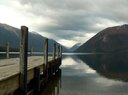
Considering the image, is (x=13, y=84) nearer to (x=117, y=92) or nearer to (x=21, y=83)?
(x=21, y=83)

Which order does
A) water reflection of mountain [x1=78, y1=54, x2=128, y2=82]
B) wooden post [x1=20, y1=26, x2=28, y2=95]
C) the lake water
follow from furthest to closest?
water reflection of mountain [x1=78, y1=54, x2=128, y2=82] → the lake water → wooden post [x1=20, y1=26, x2=28, y2=95]

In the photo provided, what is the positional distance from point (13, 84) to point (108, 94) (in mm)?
10990

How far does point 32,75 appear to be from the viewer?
1753cm

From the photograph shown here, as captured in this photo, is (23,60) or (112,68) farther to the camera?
(112,68)

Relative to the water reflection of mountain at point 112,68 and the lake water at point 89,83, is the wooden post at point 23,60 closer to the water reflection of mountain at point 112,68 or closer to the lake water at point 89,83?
the lake water at point 89,83

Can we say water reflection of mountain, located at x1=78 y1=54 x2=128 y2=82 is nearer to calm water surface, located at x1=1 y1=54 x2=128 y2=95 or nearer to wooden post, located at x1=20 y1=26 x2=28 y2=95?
calm water surface, located at x1=1 y1=54 x2=128 y2=95

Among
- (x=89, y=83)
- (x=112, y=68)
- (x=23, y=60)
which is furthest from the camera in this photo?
(x=112, y=68)

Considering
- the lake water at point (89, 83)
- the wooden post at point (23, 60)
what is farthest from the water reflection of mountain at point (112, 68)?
the wooden post at point (23, 60)

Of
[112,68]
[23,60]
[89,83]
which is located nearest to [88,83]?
[89,83]

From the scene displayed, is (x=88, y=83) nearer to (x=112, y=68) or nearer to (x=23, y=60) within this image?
(x=23, y=60)

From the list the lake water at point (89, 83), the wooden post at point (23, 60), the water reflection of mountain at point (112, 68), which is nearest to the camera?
the wooden post at point (23, 60)

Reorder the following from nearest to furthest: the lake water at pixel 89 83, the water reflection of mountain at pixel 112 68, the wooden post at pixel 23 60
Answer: the wooden post at pixel 23 60, the lake water at pixel 89 83, the water reflection of mountain at pixel 112 68

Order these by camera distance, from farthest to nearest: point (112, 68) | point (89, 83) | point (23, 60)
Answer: point (112, 68) < point (89, 83) < point (23, 60)

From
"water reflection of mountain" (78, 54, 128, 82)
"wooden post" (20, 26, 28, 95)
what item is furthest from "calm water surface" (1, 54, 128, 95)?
"wooden post" (20, 26, 28, 95)
